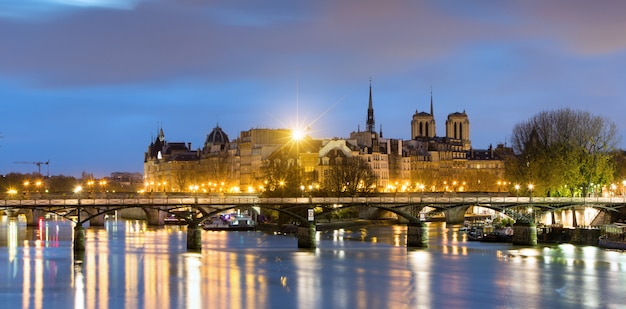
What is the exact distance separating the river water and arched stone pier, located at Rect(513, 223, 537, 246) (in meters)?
1.07

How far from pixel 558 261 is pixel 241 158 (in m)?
115

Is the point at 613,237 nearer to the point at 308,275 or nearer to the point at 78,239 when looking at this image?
the point at 308,275

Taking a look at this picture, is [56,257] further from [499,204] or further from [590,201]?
[590,201]

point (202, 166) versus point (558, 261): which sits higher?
point (202, 166)

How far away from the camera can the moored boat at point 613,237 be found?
247 ft

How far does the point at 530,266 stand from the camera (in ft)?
211

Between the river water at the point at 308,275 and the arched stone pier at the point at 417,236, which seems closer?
the river water at the point at 308,275

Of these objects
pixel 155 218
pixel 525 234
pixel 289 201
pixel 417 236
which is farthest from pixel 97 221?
pixel 525 234

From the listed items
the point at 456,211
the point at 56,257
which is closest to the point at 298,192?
the point at 456,211

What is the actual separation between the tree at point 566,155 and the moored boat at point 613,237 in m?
10.2

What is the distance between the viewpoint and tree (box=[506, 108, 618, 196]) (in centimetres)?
9000

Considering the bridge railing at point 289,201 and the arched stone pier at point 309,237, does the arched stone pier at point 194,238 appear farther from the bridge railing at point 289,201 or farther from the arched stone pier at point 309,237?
the arched stone pier at point 309,237

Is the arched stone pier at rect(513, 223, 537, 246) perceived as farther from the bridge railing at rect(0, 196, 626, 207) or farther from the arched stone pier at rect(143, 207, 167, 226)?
the arched stone pier at rect(143, 207, 167, 226)

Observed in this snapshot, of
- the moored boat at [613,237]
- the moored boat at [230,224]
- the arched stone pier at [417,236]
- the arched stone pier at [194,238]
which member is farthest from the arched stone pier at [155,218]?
the moored boat at [613,237]
